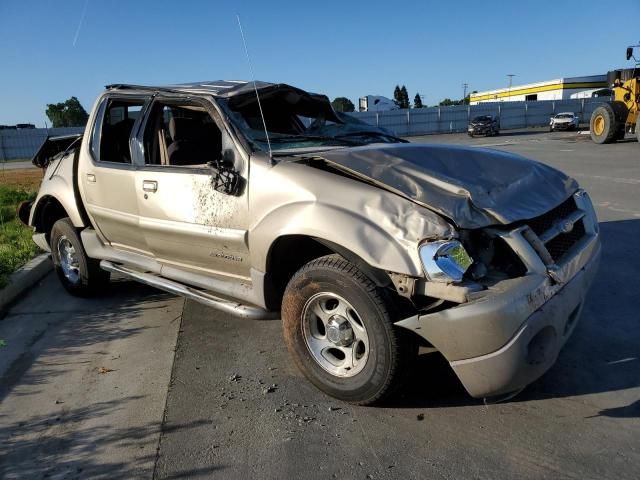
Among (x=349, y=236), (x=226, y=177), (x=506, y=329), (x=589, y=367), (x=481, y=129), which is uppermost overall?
(x=226, y=177)

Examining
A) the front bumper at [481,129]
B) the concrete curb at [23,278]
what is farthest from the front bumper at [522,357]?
the front bumper at [481,129]

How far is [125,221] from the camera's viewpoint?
4363mm

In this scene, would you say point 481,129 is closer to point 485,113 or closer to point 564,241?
point 485,113

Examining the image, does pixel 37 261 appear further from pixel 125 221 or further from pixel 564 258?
pixel 564 258

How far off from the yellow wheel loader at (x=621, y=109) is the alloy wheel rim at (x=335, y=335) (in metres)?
19.9

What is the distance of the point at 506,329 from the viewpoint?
2471 millimetres

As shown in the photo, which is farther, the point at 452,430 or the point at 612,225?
the point at 612,225

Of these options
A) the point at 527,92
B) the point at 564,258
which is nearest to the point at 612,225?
the point at 564,258

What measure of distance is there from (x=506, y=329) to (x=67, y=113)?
66543 mm

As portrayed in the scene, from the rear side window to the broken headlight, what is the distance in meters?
3.18

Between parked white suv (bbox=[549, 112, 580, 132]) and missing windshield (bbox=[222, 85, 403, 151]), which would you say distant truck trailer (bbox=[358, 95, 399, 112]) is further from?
missing windshield (bbox=[222, 85, 403, 151])

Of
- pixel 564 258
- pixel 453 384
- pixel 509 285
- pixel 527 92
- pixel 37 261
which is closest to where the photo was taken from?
pixel 509 285

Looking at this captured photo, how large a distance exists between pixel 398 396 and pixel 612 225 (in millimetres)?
4892

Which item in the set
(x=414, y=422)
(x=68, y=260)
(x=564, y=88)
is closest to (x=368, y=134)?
(x=414, y=422)
